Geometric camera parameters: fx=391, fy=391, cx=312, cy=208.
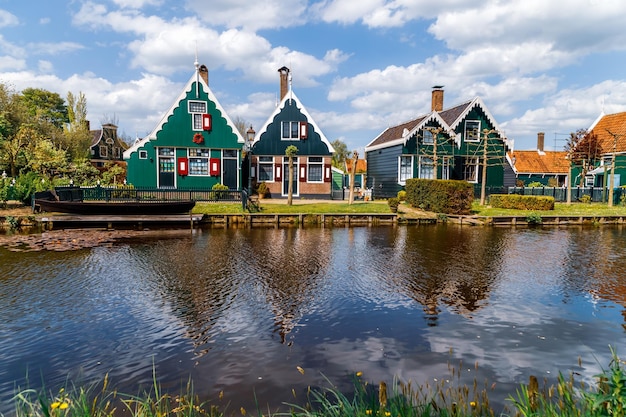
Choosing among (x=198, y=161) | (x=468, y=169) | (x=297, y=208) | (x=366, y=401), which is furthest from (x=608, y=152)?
(x=366, y=401)

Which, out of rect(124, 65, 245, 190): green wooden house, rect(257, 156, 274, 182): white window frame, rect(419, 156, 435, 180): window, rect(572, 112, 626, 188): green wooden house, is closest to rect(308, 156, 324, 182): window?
rect(257, 156, 274, 182): white window frame

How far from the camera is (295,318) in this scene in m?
7.99

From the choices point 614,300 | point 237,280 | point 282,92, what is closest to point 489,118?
point 282,92

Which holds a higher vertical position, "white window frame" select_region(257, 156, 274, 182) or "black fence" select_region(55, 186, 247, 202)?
"white window frame" select_region(257, 156, 274, 182)

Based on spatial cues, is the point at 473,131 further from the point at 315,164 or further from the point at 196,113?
the point at 196,113

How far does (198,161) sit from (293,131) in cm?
769

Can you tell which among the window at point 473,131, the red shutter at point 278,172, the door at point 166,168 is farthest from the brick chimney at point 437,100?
the door at point 166,168

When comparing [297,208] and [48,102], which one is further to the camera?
[48,102]

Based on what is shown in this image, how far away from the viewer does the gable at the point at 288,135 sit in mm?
30688

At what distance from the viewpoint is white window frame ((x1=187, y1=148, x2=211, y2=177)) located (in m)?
29.4

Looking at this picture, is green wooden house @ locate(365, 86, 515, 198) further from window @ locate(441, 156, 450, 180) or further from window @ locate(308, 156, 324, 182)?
window @ locate(308, 156, 324, 182)

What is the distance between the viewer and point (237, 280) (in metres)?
10.8

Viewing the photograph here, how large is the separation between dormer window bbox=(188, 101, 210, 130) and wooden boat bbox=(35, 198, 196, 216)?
28.8 feet

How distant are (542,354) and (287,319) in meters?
4.55
